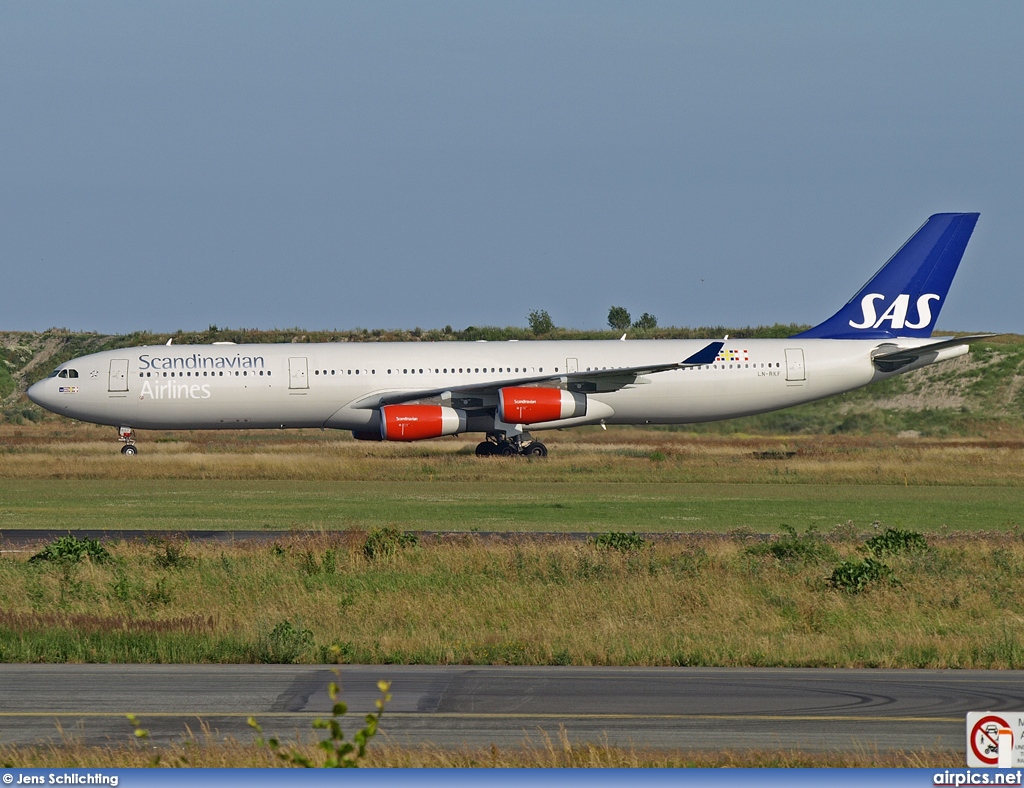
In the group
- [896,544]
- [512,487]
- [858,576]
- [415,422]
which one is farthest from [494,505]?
[858,576]

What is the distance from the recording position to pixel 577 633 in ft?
50.5

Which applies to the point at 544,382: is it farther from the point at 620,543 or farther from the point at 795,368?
the point at 620,543

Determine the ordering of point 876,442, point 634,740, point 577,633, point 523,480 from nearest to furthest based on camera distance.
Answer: point 634,740
point 577,633
point 523,480
point 876,442

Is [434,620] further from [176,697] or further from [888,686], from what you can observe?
[888,686]

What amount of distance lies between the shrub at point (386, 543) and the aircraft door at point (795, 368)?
87.7ft

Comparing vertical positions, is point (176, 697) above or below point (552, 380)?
below

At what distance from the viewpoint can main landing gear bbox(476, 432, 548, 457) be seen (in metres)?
44.2

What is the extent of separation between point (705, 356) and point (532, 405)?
19.8 ft

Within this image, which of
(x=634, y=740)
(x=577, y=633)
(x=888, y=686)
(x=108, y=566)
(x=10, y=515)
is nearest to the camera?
(x=634, y=740)

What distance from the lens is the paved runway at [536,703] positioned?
34.4ft

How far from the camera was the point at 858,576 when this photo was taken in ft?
60.3

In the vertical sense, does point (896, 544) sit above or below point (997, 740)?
below

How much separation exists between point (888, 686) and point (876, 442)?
153 feet

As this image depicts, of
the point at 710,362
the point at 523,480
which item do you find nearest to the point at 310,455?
the point at 523,480
